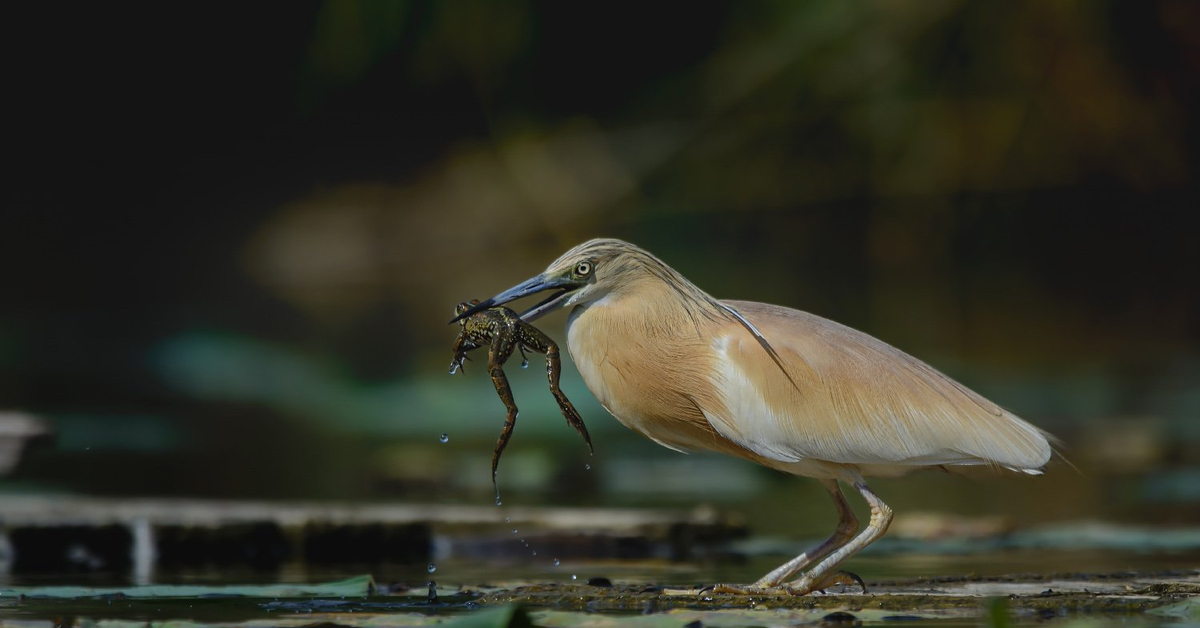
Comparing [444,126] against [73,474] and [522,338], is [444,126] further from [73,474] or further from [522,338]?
[522,338]

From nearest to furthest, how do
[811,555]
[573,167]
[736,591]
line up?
[736,591], [811,555], [573,167]

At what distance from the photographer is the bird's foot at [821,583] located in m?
4.77

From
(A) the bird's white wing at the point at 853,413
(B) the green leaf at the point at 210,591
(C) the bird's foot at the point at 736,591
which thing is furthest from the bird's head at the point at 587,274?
(C) the bird's foot at the point at 736,591

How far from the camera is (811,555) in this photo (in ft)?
16.2

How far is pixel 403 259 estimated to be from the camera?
20547 mm

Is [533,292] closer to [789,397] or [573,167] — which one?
[789,397]

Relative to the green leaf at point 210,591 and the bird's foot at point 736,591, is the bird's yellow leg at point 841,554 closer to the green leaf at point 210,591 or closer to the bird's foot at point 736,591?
→ the bird's foot at point 736,591

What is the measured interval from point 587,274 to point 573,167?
15.4m

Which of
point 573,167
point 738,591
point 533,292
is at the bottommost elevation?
point 738,591

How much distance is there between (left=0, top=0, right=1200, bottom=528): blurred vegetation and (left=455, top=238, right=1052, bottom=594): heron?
34.4 ft

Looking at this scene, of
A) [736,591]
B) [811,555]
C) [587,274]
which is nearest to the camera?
[736,591]

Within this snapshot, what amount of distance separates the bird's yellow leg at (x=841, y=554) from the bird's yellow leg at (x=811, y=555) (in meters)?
0.04

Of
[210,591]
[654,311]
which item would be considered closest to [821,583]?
[654,311]

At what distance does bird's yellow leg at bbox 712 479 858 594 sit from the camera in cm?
475
